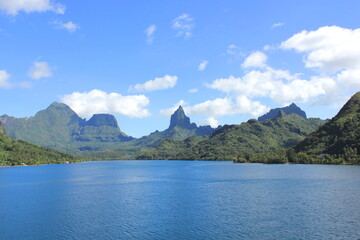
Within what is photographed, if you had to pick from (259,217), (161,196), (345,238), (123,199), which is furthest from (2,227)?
(345,238)

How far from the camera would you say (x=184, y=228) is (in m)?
68.6

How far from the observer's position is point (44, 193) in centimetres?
12875

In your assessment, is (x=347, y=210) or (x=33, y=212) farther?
(x=33, y=212)

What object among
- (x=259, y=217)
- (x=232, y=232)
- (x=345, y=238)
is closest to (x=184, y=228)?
(x=232, y=232)

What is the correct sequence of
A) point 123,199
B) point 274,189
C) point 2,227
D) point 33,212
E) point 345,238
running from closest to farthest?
point 345,238, point 2,227, point 33,212, point 123,199, point 274,189

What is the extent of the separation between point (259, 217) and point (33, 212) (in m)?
65.2

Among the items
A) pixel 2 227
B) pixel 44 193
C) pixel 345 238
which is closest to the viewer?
pixel 345 238

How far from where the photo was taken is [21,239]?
64250mm

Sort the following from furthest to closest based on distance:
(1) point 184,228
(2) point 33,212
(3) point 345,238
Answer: (2) point 33,212
(1) point 184,228
(3) point 345,238

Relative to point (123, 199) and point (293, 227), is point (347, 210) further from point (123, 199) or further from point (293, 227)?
point (123, 199)

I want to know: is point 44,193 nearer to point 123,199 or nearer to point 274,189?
point 123,199

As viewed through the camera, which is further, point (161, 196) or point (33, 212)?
point (161, 196)

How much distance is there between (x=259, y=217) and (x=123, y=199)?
168ft

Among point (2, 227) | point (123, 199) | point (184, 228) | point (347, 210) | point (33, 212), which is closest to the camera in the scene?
point (184, 228)
